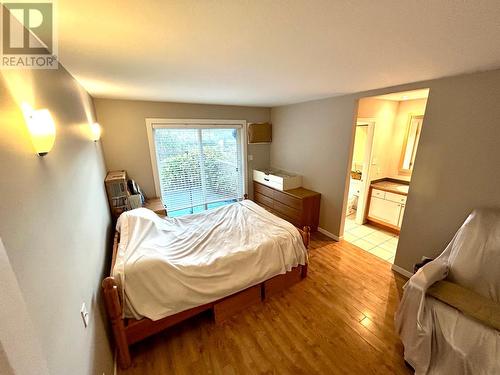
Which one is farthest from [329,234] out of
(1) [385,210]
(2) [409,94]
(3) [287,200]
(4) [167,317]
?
(4) [167,317]

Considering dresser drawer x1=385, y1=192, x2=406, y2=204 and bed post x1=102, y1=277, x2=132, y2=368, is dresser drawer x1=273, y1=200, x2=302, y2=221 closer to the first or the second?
dresser drawer x1=385, y1=192, x2=406, y2=204

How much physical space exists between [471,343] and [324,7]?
2.14 metres

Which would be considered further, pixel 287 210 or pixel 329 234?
pixel 287 210

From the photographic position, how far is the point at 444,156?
6.99 feet

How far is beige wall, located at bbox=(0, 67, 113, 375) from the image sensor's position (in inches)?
28.8

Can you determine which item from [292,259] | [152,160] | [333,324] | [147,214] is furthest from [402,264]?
[152,160]

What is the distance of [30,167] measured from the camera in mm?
895

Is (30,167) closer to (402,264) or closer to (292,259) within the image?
(292,259)

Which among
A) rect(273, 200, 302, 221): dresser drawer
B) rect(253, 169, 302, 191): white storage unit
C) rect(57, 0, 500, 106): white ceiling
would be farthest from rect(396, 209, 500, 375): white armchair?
rect(253, 169, 302, 191): white storage unit

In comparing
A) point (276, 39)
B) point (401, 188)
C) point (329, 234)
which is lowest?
point (329, 234)

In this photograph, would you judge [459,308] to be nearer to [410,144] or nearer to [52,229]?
[52,229]

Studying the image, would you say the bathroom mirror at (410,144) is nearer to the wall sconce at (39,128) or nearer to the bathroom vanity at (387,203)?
the bathroom vanity at (387,203)

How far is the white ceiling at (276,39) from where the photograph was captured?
89cm

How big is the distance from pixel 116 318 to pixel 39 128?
4.75 ft
